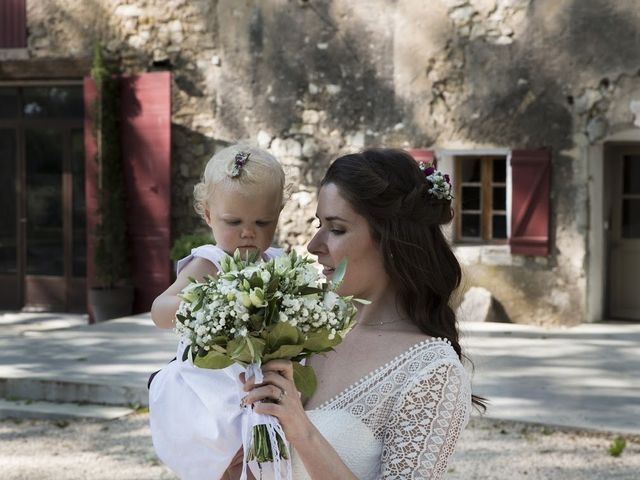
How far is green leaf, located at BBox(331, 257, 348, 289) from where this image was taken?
2.16 m

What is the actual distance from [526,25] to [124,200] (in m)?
4.98

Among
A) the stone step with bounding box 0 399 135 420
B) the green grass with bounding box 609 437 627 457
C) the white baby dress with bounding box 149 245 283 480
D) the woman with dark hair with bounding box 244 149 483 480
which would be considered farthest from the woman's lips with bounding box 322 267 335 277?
the stone step with bounding box 0 399 135 420

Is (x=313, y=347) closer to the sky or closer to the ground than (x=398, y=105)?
closer to the ground

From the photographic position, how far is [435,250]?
7.77 ft

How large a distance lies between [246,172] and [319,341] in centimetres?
95

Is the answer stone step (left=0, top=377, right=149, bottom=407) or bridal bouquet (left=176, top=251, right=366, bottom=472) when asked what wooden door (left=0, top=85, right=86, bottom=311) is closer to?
stone step (left=0, top=377, right=149, bottom=407)

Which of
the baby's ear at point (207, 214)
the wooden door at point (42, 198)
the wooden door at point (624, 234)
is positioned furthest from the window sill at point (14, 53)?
the baby's ear at point (207, 214)

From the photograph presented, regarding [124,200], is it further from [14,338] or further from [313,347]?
[313,347]

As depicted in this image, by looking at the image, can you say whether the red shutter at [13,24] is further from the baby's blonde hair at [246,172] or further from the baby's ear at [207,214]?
the baby's blonde hair at [246,172]

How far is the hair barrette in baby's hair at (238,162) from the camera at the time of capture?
2.97 metres

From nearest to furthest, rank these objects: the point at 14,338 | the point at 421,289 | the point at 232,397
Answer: the point at 421,289 < the point at 232,397 < the point at 14,338

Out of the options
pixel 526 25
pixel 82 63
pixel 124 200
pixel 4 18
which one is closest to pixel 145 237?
pixel 124 200

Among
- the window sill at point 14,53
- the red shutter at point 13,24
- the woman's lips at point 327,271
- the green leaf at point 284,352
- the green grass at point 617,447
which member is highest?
the red shutter at point 13,24

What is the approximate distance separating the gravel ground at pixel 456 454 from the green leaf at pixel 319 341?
3.46 metres
